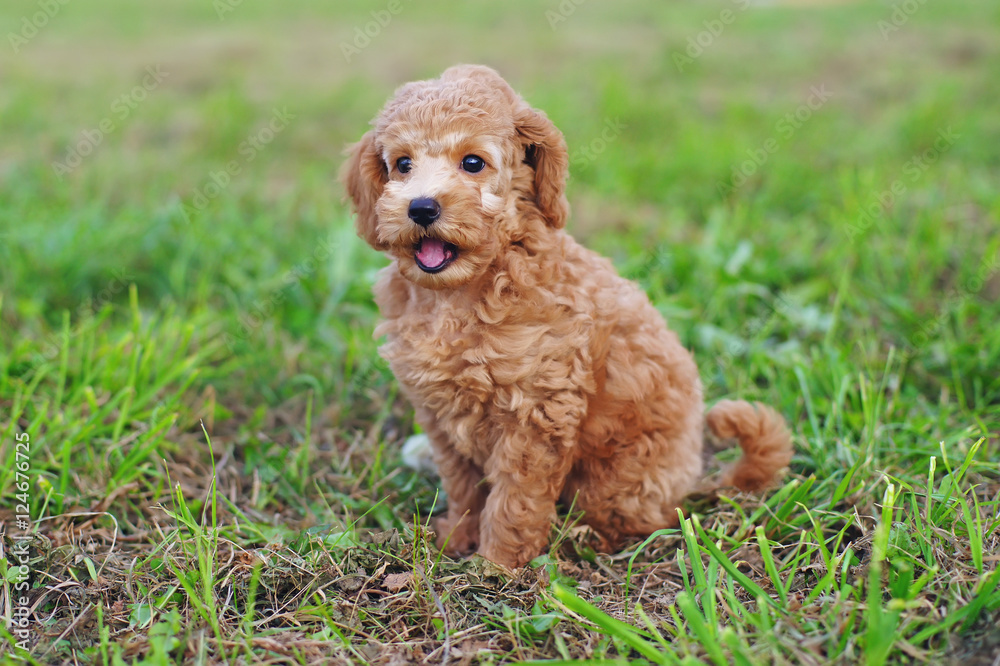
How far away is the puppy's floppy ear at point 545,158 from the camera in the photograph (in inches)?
104

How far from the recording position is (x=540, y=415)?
8.48ft

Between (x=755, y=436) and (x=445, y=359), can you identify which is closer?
(x=445, y=359)

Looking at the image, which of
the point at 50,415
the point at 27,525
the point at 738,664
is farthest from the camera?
the point at 50,415

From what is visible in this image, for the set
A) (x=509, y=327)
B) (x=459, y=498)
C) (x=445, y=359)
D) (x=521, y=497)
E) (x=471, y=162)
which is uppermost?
(x=471, y=162)

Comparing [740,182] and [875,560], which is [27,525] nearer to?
[875,560]

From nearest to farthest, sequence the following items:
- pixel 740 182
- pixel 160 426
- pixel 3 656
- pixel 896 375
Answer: pixel 3 656 → pixel 160 426 → pixel 896 375 → pixel 740 182

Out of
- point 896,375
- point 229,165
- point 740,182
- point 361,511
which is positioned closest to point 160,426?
point 361,511

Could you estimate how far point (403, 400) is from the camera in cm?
400

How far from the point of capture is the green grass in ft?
7.77

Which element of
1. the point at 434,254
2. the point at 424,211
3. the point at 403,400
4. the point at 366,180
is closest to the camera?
the point at 424,211

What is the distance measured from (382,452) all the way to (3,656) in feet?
5.52

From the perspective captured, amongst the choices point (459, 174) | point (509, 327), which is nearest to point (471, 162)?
point (459, 174)

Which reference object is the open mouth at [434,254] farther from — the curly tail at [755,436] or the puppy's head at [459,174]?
the curly tail at [755,436]

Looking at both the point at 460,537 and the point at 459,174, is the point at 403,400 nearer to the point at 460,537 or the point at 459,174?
the point at 460,537
